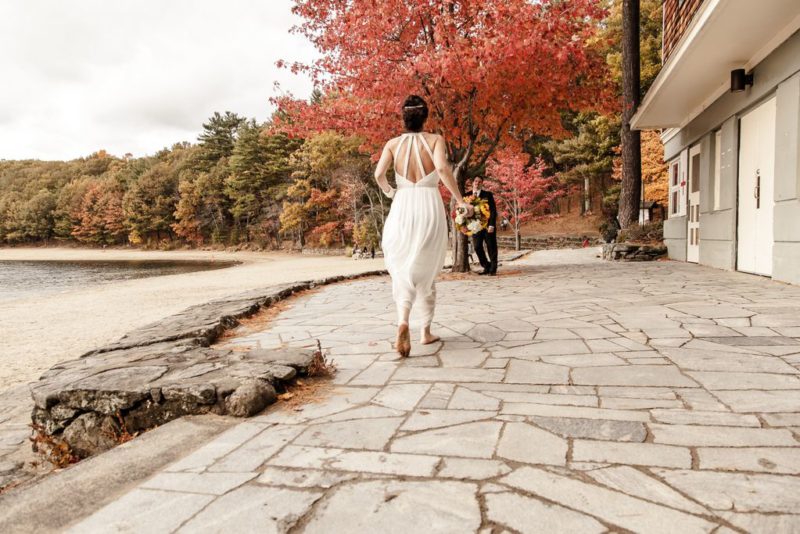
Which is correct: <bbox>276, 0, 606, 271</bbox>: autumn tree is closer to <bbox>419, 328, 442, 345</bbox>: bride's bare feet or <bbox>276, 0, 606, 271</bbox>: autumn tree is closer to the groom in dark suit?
the groom in dark suit

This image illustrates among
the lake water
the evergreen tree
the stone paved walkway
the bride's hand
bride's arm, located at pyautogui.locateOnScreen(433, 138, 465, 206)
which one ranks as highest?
the evergreen tree

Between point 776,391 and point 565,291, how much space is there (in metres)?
4.21

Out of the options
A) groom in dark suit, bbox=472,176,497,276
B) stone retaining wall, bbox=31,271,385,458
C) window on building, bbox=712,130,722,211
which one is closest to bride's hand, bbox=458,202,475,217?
stone retaining wall, bbox=31,271,385,458

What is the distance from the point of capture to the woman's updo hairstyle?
372cm

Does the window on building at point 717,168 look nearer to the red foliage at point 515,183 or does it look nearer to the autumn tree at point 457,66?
the autumn tree at point 457,66

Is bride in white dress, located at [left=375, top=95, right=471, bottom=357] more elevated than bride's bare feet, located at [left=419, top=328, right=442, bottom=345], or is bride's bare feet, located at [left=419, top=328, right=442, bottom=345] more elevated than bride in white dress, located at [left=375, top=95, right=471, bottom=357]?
bride in white dress, located at [left=375, top=95, right=471, bottom=357]

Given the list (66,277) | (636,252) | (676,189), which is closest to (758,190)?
(676,189)

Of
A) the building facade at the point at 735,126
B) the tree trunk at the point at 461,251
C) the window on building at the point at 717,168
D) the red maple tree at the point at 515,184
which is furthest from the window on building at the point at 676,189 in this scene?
the red maple tree at the point at 515,184

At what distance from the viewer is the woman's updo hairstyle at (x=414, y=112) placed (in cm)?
372

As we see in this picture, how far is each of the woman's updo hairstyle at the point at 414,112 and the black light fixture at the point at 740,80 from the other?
6514 millimetres

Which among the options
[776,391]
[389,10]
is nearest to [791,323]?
[776,391]

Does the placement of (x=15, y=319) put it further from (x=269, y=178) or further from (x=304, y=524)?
(x=269, y=178)

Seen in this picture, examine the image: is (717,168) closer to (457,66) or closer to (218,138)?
(457,66)

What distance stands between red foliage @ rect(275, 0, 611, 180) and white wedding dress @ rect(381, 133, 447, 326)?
5.05m
